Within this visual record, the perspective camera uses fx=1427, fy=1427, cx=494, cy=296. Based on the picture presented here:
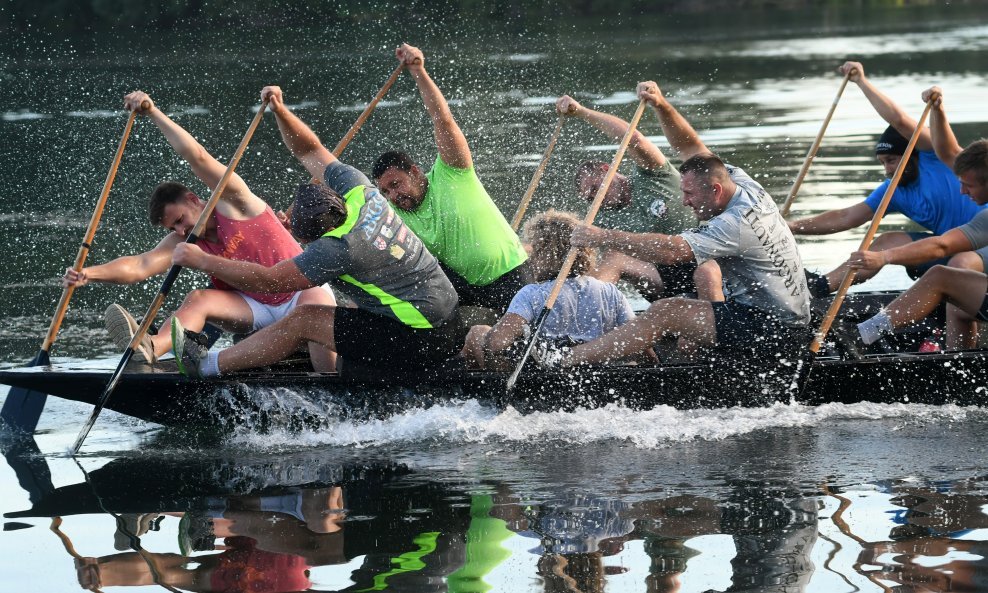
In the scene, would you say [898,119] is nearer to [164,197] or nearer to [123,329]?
[164,197]

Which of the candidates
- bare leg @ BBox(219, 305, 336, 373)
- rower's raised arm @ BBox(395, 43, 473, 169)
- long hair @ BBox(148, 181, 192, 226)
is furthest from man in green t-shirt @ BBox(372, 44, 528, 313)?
long hair @ BBox(148, 181, 192, 226)

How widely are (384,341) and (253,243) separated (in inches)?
43.9

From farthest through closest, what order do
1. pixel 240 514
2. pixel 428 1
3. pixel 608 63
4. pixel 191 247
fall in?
1. pixel 428 1
2. pixel 608 63
3. pixel 191 247
4. pixel 240 514

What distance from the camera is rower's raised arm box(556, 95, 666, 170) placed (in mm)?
9516

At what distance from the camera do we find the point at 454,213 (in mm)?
8820

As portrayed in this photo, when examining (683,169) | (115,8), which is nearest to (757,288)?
(683,169)

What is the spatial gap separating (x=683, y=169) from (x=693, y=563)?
9.29 ft

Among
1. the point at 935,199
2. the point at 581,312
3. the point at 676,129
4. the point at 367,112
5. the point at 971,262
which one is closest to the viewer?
the point at 581,312

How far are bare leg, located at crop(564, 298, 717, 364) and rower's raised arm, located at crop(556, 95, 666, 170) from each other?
5.16ft

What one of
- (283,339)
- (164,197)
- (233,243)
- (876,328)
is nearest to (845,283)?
(876,328)

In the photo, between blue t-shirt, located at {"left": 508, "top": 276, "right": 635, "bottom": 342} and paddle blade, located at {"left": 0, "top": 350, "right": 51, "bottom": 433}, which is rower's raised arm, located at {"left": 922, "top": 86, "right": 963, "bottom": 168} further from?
paddle blade, located at {"left": 0, "top": 350, "right": 51, "bottom": 433}

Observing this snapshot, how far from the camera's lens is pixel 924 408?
8398 mm

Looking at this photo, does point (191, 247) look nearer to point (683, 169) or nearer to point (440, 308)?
point (440, 308)

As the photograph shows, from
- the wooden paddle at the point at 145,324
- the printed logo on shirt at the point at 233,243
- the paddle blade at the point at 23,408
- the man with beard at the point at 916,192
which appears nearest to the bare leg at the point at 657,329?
the man with beard at the point at 916,192
